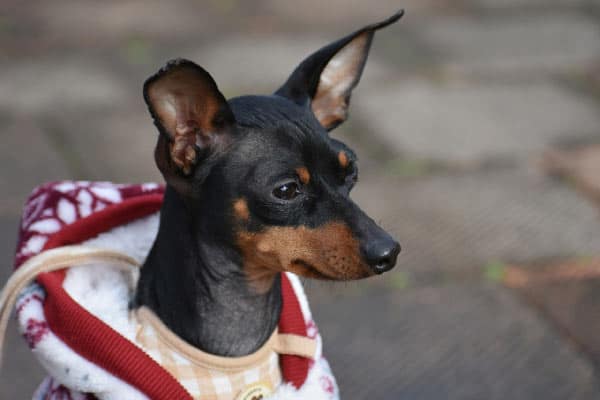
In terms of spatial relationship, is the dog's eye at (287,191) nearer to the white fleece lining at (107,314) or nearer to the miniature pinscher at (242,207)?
the miniature pinscher at (242,207)

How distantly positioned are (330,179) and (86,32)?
477 centimetres

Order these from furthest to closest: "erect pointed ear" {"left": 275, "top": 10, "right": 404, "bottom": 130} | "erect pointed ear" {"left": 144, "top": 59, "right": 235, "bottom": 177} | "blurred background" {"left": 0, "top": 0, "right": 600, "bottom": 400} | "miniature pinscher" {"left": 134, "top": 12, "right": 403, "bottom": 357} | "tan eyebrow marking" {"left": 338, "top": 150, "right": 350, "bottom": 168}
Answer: "blurred background" {"left": 0, "top": 0, "right": 600, "bottom": 400} → "erect pointed ear" {"left": 275, "top": 10, "right": 404, "bottom": 130} → "tan eyebrow marking" {"left": 338, "top": 150, "right": 350, "bottom": 168} → "miniature pinscher" {"left": 134, "top": 12, "right": 403, "bottom": 357} → "erect pointed ear" {"left": 144, "top": 59, "right": 235, "bottom": 177}

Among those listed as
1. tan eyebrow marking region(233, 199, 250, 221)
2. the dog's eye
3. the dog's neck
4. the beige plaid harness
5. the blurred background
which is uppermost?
the dog's eye

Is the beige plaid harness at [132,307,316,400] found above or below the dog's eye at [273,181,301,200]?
below

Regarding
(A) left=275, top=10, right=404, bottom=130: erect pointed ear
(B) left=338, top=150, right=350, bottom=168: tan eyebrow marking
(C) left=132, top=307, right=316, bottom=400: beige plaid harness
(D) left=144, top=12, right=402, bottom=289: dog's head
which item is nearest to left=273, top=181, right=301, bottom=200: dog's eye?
(D) left=144, top=12, right=402, bottom=289: dog's head

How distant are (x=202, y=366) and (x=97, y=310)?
297 millimetres

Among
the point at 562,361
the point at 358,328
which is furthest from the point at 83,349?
the point at 562,361

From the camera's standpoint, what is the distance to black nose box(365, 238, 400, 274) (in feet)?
6.19

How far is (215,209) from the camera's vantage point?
1.99 meters

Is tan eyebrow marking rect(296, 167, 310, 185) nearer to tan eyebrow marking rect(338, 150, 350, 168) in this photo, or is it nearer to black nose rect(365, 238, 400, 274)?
tan eyebrow marking rect(338, 150, 350, 168)

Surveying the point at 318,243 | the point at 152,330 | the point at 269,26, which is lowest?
the point at 269,26

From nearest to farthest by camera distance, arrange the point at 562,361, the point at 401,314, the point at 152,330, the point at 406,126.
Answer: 1. the point at 152,330
2. the point at 562,361
3. the point at 401,314
4. the point at 406,126

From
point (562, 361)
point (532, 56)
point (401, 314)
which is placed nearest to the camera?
point (562, 361)

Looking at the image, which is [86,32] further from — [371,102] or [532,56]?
[532,56]
